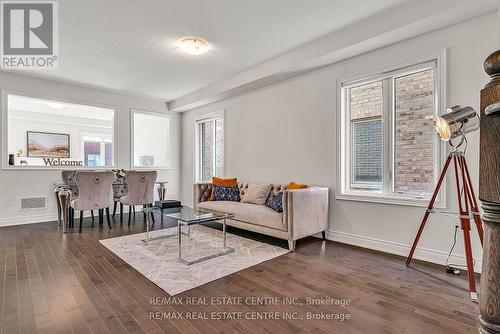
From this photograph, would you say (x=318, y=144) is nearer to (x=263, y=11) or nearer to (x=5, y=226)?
(x=263, y=11)

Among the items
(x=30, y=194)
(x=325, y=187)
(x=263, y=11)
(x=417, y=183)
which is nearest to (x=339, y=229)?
(x=325, y=187)

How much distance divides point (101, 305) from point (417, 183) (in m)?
3.41

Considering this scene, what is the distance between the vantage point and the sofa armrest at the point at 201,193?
4.93 meters

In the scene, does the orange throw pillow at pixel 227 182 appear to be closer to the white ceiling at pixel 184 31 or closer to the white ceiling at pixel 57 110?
the white ceiling at pixel 184 31

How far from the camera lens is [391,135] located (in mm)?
3338

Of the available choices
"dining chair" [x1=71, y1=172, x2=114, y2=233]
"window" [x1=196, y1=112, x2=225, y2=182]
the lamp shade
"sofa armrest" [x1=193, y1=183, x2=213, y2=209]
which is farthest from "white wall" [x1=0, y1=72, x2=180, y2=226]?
the lamp shade

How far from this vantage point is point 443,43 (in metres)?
2.85

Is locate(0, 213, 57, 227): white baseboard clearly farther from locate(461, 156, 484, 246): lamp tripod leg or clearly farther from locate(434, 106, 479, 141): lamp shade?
locate(461, 156, 484, 246): lamp tripod leg

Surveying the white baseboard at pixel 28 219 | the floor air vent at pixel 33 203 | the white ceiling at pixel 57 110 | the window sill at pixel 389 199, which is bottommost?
the white baseboard at pixel 28 219

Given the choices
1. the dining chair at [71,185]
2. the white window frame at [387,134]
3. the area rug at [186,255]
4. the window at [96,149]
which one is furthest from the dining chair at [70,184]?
the white window frame at [387,134]

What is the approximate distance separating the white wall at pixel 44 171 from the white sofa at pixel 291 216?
348 centimetres

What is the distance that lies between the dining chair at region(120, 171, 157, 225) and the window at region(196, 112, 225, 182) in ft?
5.10

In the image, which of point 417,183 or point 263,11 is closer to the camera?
point 263,11

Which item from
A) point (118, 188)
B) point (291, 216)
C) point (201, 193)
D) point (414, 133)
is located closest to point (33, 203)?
point (118, 188)
